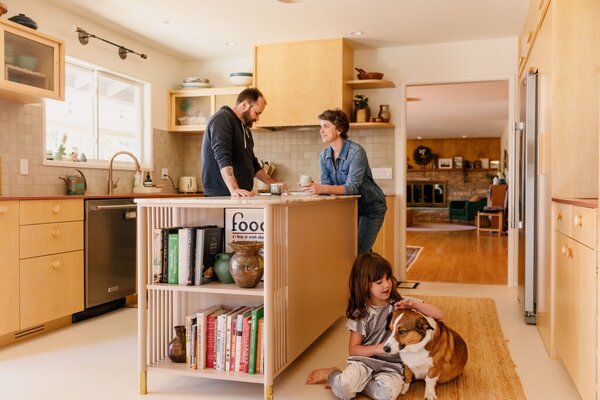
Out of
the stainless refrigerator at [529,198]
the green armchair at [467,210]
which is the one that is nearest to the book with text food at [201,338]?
the stainless refrigerator at [529,198]

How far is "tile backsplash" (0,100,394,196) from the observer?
3.81 m

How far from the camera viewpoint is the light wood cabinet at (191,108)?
5688mm

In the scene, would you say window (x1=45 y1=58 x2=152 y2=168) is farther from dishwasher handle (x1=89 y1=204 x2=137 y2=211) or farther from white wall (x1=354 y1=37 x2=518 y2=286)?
white wall (x1=354 y1=37 x2=518 y2=286)

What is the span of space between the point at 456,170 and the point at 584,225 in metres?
13.6

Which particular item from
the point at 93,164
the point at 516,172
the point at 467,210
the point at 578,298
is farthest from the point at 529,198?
the point at 467,210

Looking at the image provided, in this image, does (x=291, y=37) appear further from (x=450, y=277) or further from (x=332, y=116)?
(x=450, y=277)

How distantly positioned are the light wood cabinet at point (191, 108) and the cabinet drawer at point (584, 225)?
158 inches

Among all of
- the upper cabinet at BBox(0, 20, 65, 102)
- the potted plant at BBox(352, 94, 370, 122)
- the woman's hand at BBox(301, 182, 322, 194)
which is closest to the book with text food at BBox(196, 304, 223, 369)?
the woman's hand at BBox(301, 182, 322, 194)

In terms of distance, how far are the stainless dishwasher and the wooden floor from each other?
2.72m

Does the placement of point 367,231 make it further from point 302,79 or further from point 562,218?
point 302,79

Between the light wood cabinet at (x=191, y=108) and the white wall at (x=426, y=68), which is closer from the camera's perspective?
the white wall at (x=426, y=68)

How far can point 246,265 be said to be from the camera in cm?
231

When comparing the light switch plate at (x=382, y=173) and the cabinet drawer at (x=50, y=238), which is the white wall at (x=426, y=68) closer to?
the light switch plate at (x=382, y=173)

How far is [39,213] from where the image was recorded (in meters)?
3.39
